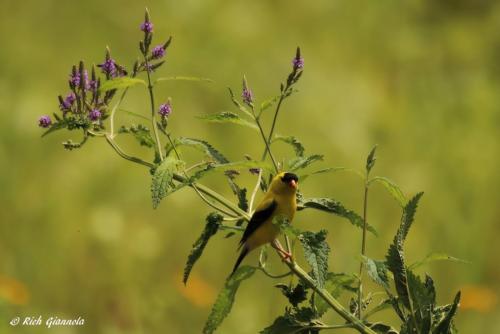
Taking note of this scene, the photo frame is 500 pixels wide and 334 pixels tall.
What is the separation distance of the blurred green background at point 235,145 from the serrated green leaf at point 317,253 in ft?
5.11

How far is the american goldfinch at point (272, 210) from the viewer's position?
3.34 feet

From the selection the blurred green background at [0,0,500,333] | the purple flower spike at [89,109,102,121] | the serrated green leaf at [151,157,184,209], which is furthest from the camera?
the blurred green background at [0,0,500,333]

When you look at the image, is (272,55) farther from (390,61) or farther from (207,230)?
(207,230)

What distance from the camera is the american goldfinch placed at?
102 cm

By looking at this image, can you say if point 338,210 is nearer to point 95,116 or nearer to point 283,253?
point 283,253

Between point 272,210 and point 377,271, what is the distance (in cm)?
30

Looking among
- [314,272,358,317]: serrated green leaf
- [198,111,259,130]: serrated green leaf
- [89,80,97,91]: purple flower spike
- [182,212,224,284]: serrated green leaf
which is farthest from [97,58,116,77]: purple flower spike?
[314,272,358,317]: serrated green leaf

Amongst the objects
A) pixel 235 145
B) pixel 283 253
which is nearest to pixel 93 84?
pixel 283 253

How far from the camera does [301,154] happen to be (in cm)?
97

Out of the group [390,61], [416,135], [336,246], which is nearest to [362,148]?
[416,135]

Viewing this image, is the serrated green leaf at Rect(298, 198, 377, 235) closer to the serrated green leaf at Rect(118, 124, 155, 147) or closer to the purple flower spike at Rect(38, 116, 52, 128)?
the serrated green leaf at Rect(118, 124, 155, 147)

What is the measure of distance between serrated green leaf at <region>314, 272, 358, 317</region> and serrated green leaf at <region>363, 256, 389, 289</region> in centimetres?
4

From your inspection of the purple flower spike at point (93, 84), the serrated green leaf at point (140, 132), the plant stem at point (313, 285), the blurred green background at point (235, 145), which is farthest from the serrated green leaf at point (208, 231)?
the blurred green background at point (235, 145)

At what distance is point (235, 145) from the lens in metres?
3.46
